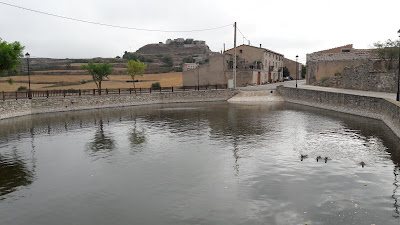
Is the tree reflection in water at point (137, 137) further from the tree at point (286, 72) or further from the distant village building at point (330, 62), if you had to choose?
the tree at point (286, 72)

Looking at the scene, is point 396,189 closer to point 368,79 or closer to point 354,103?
point 354,103

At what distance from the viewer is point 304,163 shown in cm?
1620

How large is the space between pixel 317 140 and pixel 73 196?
1562 centimetres

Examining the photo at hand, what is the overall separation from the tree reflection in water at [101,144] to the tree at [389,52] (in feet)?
135

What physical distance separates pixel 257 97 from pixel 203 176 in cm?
4100

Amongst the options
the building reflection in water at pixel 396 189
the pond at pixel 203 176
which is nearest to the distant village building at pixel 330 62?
the pond at pixel 203 176

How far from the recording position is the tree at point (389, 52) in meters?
45.9


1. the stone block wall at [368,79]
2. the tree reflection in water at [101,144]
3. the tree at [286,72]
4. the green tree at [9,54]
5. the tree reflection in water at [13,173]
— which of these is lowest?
the tree reflection in water at [13,173]

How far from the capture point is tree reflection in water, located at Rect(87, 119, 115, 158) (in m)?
19.6

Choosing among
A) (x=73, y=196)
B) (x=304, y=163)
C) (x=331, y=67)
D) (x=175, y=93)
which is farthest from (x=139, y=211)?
(x=331, y=67)

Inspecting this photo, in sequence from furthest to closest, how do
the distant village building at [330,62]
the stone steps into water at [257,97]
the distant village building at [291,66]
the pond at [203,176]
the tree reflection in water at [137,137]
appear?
the distant village building at [291,66] → the distant village building at [330,62] → the stone steps into water at [257,97] → the tree reflection in water at [137,137] → the pond at [203,176]

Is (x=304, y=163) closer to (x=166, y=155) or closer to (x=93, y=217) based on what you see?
(x=166, y=155)

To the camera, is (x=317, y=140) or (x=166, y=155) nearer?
(x=166, y=155)

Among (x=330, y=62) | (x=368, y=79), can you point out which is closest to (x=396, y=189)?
Answer: (x=368, y=79)
